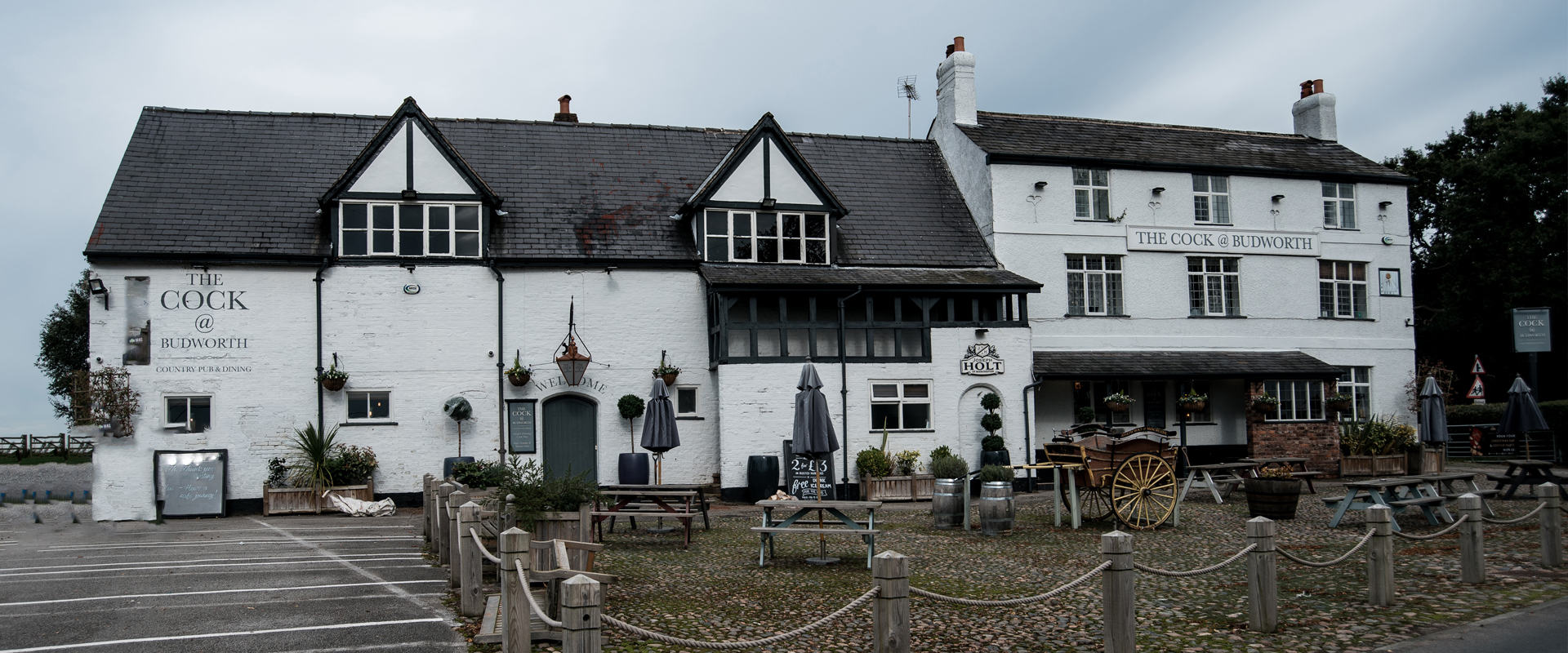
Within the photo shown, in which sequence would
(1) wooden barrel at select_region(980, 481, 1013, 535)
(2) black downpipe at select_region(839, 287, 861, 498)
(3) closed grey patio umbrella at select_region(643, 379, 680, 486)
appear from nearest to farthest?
(1) wooden barrel at select_region(980, 481, 1013, 535), (3) closed grey patio umbrella at select_region(643, 379, 680, 486), (2) black downpipe at select_region(839, 287, 861, 498)

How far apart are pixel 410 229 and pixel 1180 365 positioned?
17204 millimetres

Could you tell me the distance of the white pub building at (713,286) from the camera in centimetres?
2058

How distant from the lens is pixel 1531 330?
→ 2459 cm

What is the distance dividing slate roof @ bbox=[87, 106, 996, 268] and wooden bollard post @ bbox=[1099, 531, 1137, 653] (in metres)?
16.1

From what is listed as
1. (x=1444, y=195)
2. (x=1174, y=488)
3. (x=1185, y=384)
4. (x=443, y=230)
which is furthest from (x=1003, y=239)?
(x=1444, y=195)

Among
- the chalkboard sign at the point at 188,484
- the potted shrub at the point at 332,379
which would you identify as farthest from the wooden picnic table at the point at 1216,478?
the chalkboard sign at the point at 188,484

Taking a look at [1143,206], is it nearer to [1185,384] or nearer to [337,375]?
[1185,384]

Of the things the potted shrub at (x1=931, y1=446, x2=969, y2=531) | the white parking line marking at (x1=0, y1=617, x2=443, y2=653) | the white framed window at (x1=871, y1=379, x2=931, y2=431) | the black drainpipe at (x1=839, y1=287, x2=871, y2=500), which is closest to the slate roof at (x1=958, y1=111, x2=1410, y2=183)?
the black drainpipe at (x1=839, y1=287, x2=871, y2=500)

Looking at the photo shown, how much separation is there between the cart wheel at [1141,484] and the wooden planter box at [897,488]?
655 cm

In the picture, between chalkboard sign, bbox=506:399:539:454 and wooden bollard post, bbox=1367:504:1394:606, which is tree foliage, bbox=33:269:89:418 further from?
wooden bollard post, bbox=1367:504:1394:606

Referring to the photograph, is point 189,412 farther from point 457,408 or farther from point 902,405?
point 902,405

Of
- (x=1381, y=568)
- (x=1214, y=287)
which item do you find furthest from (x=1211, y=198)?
(x=1381, y=568)

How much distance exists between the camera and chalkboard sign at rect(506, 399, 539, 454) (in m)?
21.5

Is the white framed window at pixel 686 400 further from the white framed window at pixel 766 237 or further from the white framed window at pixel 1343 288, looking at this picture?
the white framed window at pixel 1343 288
